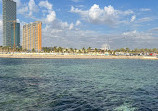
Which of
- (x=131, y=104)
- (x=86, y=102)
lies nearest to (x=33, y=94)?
(x=86, y=102)

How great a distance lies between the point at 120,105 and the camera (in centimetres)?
2006

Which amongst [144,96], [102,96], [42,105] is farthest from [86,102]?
[144,96]

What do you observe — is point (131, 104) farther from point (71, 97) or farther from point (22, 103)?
point (22, 103)

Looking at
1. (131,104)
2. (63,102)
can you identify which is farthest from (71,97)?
(131,104)

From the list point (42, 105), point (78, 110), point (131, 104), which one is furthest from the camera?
point (131, 104)

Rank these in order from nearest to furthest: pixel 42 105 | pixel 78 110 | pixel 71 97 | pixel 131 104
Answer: pixel 78 110
pixel 42 105
pixel 131 104
pixel 71 97

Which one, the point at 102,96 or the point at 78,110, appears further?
the point at 102,96

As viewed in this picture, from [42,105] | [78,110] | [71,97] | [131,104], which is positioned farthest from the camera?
[71,97]

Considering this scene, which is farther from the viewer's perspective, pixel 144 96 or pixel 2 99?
pixel 144 96

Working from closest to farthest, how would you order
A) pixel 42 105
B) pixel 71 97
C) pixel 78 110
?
pixel 78 110
pixel 42 105
pixel 71 97

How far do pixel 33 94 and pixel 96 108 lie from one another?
11417 mm

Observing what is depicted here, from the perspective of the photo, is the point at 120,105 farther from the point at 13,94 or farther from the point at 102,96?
the point at 13,94

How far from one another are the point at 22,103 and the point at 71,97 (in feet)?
24.3

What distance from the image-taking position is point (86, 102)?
21.1 m
